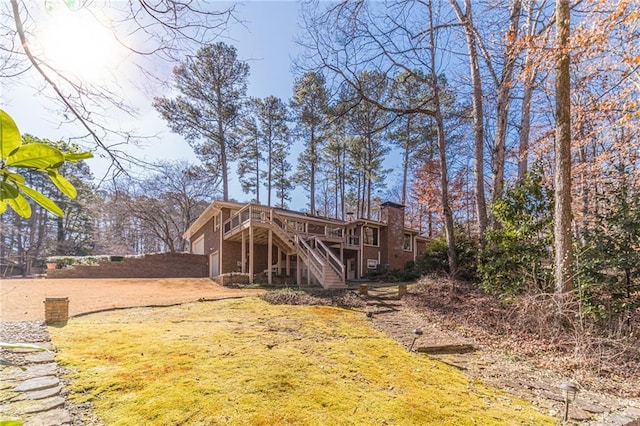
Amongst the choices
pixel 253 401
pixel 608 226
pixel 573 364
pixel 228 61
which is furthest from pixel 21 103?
pixel 228 61

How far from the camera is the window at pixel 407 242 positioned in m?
20.1

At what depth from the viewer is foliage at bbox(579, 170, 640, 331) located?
5090 mm

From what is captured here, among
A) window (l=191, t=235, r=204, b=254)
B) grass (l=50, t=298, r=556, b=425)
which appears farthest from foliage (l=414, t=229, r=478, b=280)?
window (l=191, t=235, r=204, b=254)

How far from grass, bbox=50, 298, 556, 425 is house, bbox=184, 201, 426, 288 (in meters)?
7.44

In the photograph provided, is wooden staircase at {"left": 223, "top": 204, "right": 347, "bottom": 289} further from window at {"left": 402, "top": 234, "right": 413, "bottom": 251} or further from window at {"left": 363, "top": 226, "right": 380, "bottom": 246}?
window at {"left": 402, "top": 234, "right": 413, "bottom": 251}

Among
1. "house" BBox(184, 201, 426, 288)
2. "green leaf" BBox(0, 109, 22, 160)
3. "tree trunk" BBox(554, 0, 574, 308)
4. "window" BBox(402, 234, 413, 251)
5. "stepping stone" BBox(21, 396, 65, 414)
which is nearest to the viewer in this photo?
"green leaf" BBox(0, 109, 22, 160)

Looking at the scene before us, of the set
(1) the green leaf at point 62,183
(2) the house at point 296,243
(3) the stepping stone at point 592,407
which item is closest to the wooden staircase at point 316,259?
(2) the house at point 296,243

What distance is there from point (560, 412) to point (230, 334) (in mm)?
4254

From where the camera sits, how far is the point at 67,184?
31.4 inches

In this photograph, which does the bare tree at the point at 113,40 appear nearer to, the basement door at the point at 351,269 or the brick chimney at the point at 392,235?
the basement door at the point at 351,269

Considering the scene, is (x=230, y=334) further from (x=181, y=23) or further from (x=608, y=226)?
(x=608, y=226)

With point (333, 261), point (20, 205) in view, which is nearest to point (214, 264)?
point (333, 261)

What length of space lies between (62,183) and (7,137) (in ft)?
0.60

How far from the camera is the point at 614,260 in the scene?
5211mm
